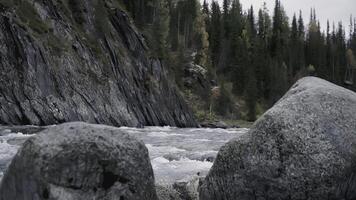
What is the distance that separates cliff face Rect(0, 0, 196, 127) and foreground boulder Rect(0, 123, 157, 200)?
26.3 metres

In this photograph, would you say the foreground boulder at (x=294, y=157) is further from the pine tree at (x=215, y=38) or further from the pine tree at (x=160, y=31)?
the pine tree at (x=215, y=38)

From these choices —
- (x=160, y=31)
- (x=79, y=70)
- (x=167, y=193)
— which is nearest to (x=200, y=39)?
(x=160, y=31)

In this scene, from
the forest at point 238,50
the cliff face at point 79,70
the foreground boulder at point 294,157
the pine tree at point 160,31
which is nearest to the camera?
the foreground boulder at point 294,157

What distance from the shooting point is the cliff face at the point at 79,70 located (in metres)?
33.6

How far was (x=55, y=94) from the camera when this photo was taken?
35.6m

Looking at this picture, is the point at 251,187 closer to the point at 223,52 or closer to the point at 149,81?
the point at 149,81

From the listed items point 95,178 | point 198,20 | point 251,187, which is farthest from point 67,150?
point 198,20

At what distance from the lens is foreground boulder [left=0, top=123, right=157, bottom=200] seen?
6.16m

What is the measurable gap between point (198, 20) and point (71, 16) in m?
63.8

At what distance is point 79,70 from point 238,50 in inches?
2834

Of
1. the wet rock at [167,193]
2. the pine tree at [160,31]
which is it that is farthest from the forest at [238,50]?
the wet rock at [167,193]

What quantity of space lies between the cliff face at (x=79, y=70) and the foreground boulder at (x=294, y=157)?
25.3 metres

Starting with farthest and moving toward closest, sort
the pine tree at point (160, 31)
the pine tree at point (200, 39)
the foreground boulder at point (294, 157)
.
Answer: the pine tree at point (200, 39)
the pine tree at point (160, 31)
the foreground boulder at point (294, 157)

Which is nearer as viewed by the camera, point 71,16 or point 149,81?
point 71,16
